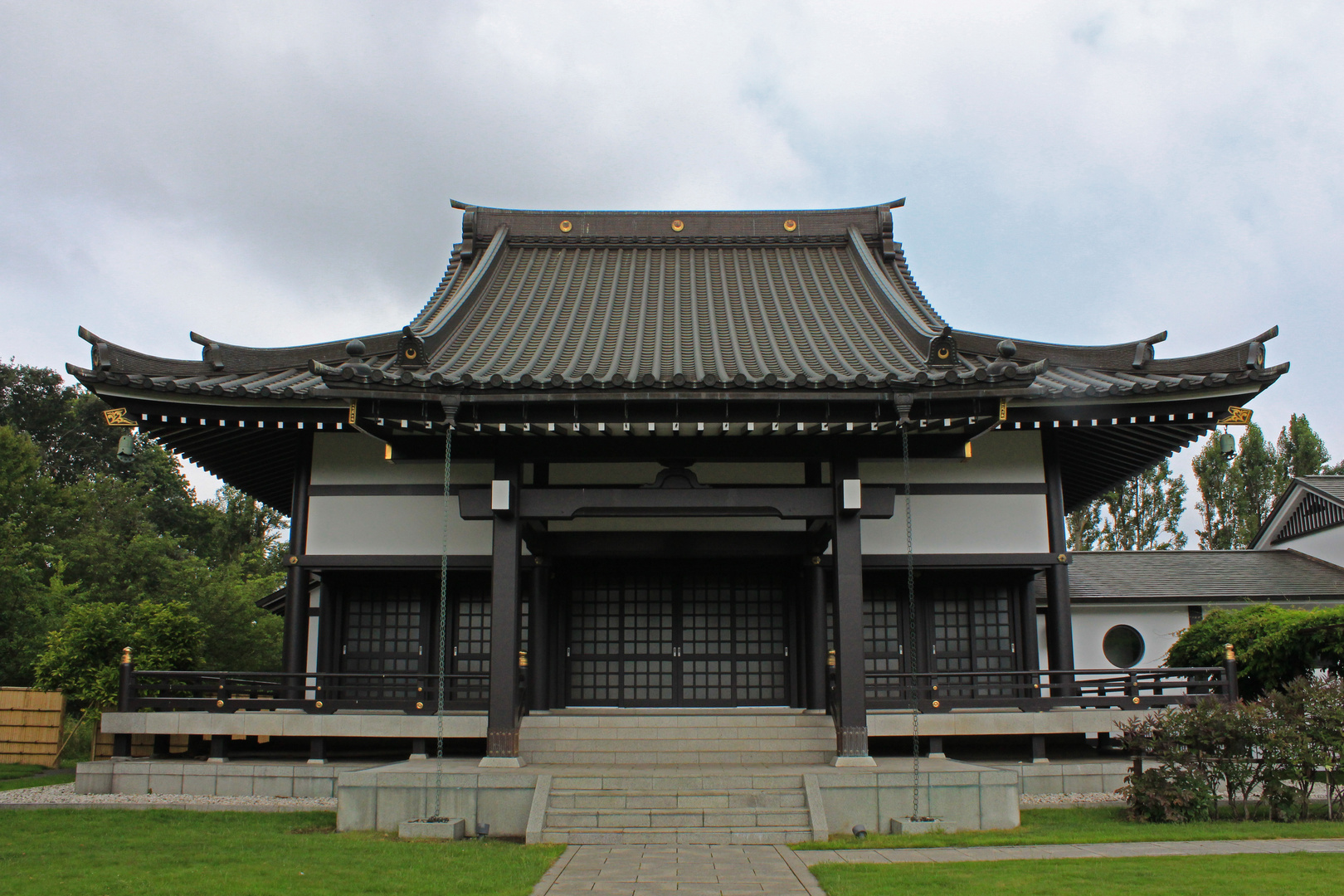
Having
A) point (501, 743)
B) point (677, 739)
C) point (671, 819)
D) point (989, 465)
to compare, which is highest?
point (989, 465)

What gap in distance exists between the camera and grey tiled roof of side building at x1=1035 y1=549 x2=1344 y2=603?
21.0 meters

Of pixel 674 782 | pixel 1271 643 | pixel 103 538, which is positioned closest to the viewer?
pixel 674 782

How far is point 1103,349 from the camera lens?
13352 mm

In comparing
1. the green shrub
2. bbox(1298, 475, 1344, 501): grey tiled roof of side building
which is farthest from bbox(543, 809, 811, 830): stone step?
bbox(1298, 475, 1344, 501): grey tiled roof of side building

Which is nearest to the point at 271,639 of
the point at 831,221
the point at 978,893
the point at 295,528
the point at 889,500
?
the point at 295,528

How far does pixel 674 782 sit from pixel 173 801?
6640 millimetres

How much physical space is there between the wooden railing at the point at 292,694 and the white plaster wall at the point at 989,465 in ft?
21.4

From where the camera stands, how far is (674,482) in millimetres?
11234

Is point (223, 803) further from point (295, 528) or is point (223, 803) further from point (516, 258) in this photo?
point (516, 258)

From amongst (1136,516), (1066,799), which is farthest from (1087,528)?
(1066,799)

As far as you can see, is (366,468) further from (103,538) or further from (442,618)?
(103,538)

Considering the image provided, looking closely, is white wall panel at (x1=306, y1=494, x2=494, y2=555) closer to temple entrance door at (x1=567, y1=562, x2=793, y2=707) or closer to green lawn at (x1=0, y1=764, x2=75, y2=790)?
temple entrance door at (x1=567, y1=562, x2=793, y2=707)

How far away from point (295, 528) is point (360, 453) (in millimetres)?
1431

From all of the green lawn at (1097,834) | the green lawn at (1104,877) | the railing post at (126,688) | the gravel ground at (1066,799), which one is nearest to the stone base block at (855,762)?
the green lawn at (1097,834)
